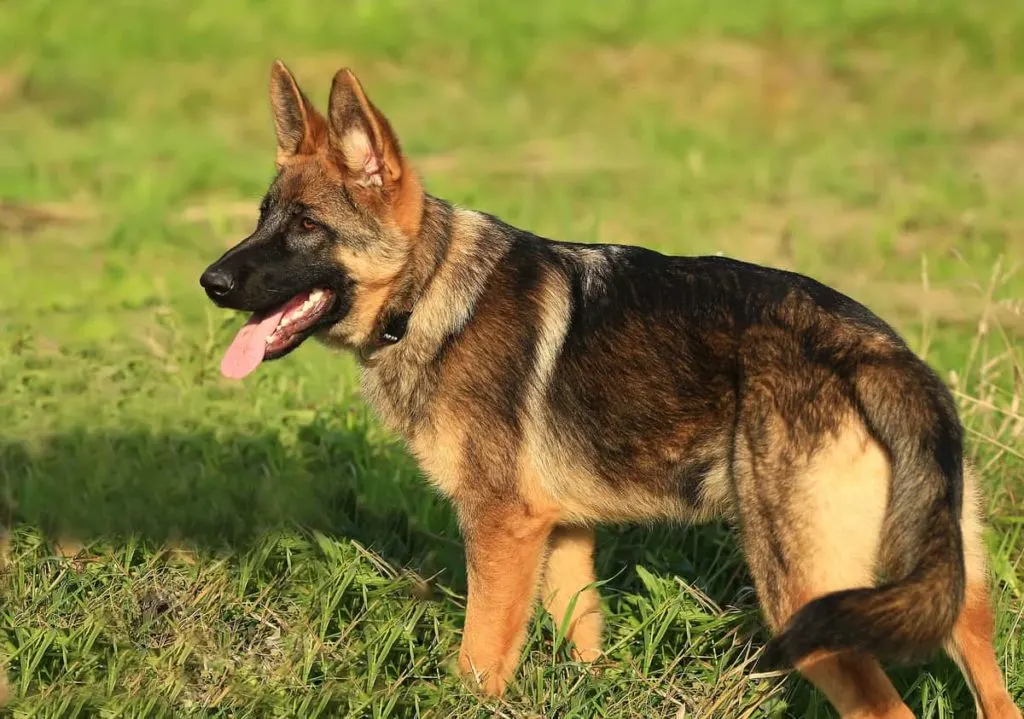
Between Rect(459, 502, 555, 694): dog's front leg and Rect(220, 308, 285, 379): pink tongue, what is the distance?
94 cm

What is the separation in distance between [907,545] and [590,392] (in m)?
1.28

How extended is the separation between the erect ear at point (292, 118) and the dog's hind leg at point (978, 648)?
107 inches

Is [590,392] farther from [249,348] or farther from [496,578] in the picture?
[249,348]

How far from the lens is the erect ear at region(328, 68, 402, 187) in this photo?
4637 millimetres

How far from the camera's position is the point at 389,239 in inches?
189

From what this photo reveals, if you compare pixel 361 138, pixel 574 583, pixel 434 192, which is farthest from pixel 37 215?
pixel 574 583

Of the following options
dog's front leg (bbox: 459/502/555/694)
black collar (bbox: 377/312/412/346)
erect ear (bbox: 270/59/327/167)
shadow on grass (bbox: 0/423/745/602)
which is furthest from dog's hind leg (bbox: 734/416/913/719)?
erect ear (bbox: 270/59/327/167)

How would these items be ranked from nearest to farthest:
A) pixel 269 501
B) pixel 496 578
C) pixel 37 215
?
pixel 496 578 → pixel 269 501 → pixel 37 215

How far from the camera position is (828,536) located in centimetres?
387

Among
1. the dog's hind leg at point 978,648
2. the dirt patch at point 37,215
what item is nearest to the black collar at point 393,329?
the dog's hind leg at point 978,648

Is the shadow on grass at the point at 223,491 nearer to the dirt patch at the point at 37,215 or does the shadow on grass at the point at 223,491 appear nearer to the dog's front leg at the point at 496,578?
the dog's front leg at the point at 496,578

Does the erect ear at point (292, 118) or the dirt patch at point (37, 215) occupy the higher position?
the erect ear at point (292, 118)

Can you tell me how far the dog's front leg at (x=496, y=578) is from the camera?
459 centimetres

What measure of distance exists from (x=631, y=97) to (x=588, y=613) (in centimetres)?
1017
